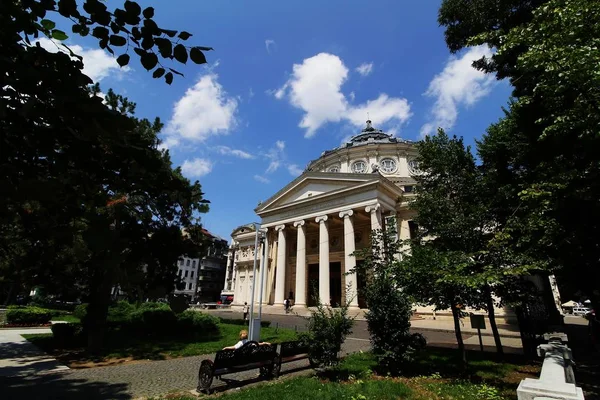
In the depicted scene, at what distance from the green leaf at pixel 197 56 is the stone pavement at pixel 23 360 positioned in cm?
1046

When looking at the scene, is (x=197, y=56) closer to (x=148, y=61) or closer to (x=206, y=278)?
(x=148, y=61)

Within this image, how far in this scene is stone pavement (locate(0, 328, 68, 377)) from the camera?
8.52 m

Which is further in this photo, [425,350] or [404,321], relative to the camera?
[425,350]

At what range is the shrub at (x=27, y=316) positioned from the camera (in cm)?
1850

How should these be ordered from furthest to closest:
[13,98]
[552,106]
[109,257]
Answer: [552,106] < [13,98] < [109,257]

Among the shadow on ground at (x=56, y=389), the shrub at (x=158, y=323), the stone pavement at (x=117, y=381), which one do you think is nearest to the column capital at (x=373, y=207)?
the shrub at (x=158, y=323)

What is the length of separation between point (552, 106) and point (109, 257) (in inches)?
397

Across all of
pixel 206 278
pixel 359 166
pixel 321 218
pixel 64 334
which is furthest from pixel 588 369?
pixel 206 278

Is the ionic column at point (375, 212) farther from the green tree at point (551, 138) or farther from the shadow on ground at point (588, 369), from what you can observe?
the shadow on ground at point (588, 369)

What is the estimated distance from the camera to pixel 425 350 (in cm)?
1154

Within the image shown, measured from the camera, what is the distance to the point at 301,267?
105 feet

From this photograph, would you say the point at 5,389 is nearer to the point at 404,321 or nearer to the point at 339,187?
the point at 404,321

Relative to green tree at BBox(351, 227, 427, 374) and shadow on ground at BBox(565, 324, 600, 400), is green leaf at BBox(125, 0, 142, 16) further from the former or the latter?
shadow on ground at BBox(565, 324, 600, 400)

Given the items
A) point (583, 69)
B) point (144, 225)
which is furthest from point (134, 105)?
point (583, 69)
